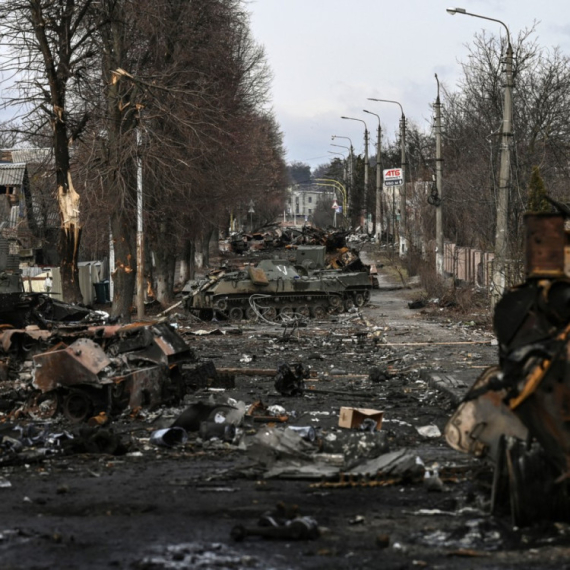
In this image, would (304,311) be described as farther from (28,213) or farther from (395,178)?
(28,213)

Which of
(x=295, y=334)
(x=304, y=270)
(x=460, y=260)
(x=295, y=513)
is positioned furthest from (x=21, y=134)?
(x=460, y=260)

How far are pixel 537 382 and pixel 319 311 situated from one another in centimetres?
2497

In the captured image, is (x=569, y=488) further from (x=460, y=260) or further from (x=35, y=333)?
(x=460, y=260)

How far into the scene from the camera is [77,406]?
12.2 meters

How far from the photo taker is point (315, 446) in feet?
32.6

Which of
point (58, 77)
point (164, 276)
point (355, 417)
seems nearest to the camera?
point (355, 417)

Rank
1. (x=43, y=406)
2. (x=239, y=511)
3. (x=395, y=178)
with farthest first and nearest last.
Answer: (x=395, y=178), (x=43, y=406), (x=239, y=511)

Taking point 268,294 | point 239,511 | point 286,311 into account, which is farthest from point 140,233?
point 239,511

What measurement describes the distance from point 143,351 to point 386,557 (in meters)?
7.67

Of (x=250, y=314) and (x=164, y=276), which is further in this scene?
(x=164, y=276)

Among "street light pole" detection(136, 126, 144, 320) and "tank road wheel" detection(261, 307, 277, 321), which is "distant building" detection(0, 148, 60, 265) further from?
"street light pole" detection(136, 126, 144, 320)

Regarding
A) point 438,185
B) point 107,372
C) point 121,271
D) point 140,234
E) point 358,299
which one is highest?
point 438,185

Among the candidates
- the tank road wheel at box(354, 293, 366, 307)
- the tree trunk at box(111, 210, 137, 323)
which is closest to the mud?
the tree trunk at box(111, 210, 137, 323)

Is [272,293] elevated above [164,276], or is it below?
below
